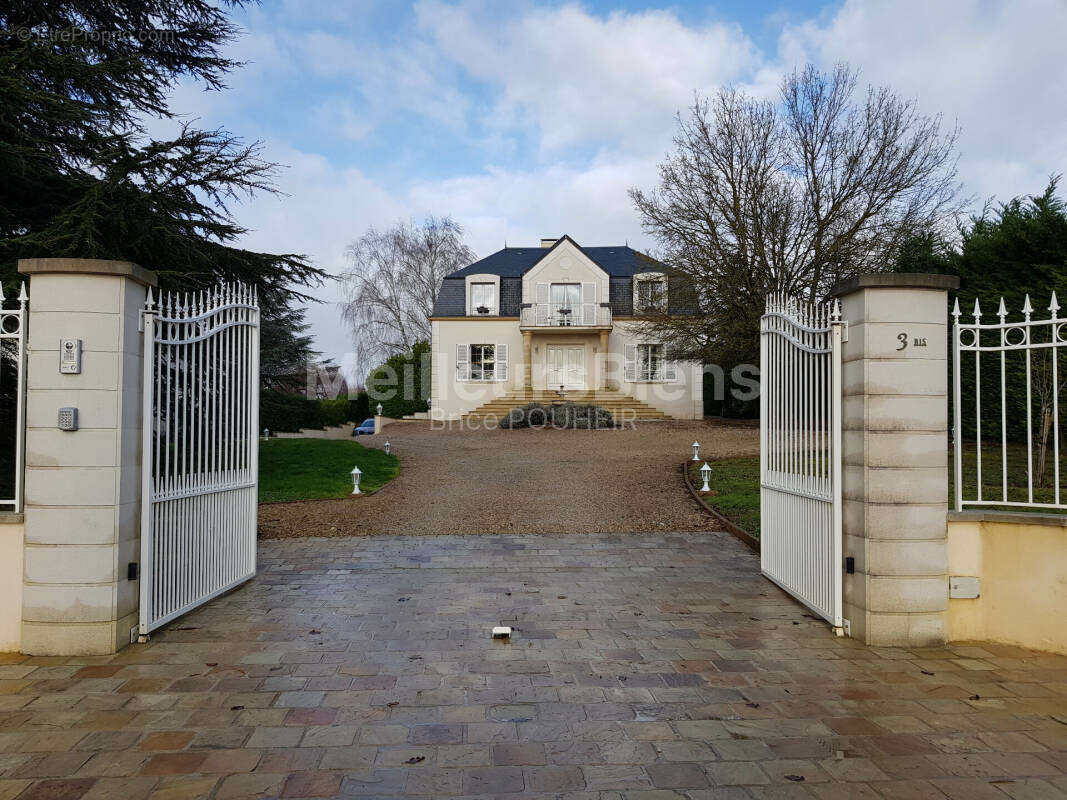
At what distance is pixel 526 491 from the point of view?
1155cm

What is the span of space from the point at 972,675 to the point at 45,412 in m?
6.17

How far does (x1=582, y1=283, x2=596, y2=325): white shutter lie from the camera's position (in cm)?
2748

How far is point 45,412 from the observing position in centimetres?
438

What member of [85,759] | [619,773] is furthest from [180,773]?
[619,773]

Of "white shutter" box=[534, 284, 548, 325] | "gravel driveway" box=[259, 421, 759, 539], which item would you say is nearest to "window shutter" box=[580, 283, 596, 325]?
"white shutter" box=[534, 284, 548, 325]

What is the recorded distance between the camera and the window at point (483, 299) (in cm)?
2841

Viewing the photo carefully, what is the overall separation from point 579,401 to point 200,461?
835 inches

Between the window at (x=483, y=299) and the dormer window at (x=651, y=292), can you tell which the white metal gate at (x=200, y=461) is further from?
the window at (x=483, y=299)

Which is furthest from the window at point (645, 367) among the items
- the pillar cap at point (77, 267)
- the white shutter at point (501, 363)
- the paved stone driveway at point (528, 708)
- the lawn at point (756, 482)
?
the pillar cap at point (77, 267)

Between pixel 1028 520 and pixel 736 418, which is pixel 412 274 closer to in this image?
pixel 736 418

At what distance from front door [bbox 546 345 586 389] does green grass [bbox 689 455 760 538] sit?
Result: 13.6 m

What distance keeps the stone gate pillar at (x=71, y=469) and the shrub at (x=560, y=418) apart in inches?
703

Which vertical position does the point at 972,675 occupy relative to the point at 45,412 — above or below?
below

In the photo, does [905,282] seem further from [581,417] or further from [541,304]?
[541,304]
